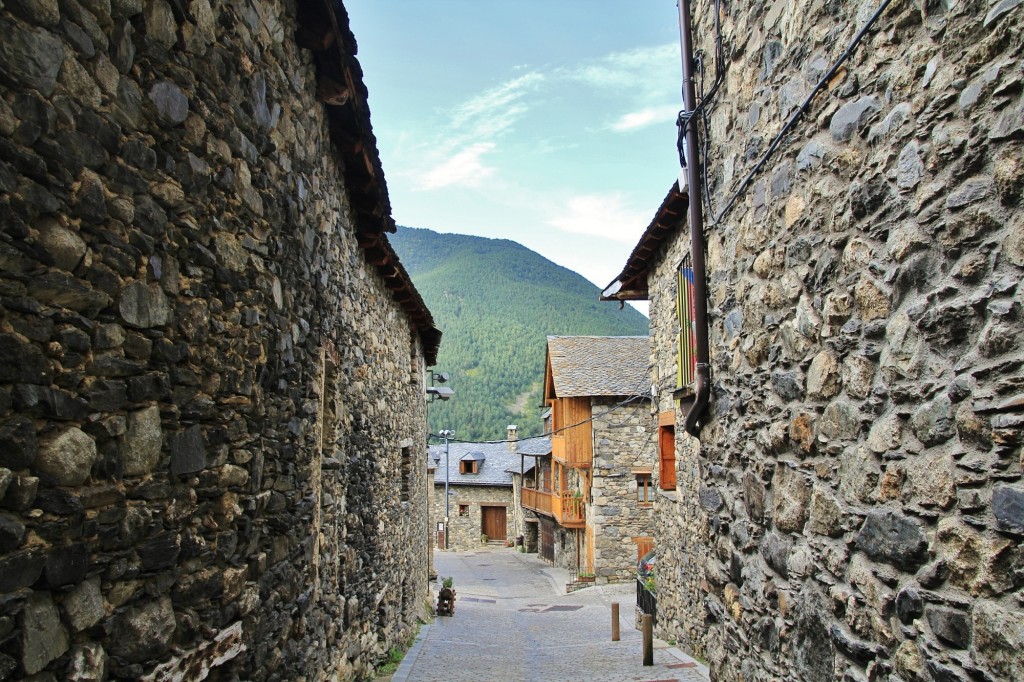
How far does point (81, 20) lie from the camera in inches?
88.9

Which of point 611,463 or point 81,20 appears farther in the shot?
point 611,463

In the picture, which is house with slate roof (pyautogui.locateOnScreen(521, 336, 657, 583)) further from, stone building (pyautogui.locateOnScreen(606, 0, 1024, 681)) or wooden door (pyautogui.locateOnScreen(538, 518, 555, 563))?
stone building (pyautogui.locateOnScreen(606, 0, 1024, 681))

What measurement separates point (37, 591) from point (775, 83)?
3438 millimetres

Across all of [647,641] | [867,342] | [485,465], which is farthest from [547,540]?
[867,342]

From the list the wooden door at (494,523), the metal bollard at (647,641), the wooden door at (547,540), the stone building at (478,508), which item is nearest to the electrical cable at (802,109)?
the metal bollard at (647,641)

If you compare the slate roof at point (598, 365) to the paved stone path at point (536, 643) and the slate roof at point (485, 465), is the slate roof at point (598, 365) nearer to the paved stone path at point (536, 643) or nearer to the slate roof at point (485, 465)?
the paved stone path at point (536, 643)

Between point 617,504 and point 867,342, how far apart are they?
18042mm

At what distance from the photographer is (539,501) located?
90.1 ft

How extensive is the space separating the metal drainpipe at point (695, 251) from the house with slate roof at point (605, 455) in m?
14.0

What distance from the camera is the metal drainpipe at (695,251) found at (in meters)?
4.37

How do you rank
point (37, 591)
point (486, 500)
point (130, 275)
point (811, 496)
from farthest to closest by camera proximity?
point (486, 500) → point (811, 496) → point (130, 275) → point (37, 591)

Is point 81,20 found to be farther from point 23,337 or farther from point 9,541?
point 9,541


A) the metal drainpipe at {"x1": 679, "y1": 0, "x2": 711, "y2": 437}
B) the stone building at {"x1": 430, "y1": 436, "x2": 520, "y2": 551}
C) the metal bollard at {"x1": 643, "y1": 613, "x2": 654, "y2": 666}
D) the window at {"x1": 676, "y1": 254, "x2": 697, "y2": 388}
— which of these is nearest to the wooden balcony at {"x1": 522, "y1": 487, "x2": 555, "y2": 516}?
the stone building at {"x1": 430, "y1": 436, "x2": 520, "y2": 551}

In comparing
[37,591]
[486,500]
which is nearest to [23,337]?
[37,591]
